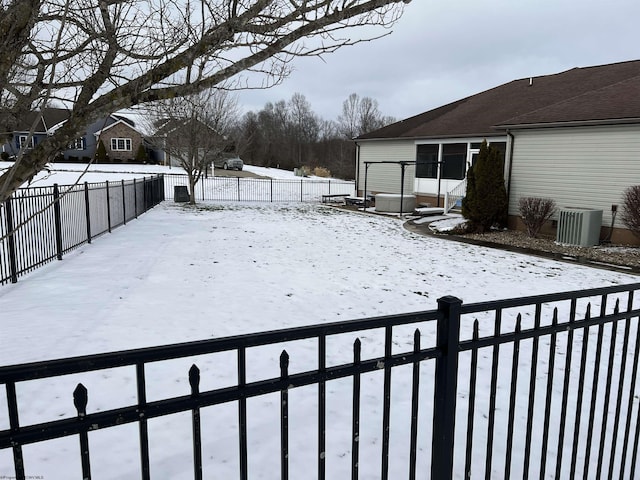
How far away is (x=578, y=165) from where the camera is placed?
44.7 feet

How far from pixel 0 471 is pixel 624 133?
49.3 ft

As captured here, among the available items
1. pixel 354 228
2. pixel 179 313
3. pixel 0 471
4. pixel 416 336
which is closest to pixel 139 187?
pixel 354 228

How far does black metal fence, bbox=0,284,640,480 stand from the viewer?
4.72 ft

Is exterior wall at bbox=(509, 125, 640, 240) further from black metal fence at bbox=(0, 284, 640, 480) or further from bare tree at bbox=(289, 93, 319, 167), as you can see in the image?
bare tree at bbox=(289, 93, 319, 167)

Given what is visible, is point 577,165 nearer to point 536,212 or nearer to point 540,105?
point 536,212

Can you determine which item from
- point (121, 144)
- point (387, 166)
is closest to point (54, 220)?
point (387, 166)

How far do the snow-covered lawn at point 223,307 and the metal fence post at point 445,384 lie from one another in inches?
43.3

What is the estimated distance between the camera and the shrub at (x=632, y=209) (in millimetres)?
11508

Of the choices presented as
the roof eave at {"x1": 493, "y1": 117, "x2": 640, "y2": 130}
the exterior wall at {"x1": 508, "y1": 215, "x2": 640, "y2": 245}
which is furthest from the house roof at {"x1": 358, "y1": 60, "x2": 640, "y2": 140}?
the exterior wall at {"x1": 508, "y1": 215, "x2": 640, "y2": 245}

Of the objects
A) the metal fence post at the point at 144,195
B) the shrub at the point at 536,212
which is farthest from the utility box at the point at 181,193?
the shrub at the point at 536,212

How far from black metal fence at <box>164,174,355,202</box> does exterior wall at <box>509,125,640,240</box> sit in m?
16.4

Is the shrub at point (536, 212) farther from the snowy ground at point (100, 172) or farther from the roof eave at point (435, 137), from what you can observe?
the snowy ground at point (100, 172)

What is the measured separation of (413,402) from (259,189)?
3436cm

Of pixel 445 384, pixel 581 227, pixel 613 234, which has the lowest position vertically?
pixel 613 234
